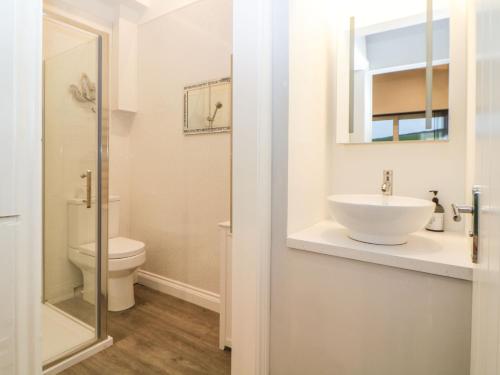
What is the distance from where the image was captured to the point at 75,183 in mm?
1898

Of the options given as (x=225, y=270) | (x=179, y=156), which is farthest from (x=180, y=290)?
(x=179, y=156)

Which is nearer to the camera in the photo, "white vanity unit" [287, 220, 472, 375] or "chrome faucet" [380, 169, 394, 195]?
"white vanity unit" [287, 220, 472, 375]

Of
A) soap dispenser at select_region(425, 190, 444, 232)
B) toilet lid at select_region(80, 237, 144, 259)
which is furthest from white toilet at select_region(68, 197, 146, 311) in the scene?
soap dispenser at select_region(425, 190, 444, 232)

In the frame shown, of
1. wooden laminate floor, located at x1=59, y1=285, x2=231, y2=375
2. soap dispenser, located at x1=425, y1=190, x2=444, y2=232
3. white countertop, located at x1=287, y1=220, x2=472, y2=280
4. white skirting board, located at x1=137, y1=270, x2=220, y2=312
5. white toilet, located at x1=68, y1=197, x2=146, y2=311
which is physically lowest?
wooden laminate floor, located at x1=59, y1=285, x2=231, y2=375

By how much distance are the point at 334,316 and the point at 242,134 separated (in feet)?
2.69

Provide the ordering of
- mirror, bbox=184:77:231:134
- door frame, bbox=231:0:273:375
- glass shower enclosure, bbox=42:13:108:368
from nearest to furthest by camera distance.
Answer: door frame, bbox=231:0:273:375 < glass shower enclosure, bbox=42:13:108:368 < mirror, bbox=184:77:231:134

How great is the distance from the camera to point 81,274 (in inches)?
77.0

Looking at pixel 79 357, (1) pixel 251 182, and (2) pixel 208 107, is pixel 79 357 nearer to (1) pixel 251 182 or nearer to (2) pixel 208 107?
(1) pixel 251 182

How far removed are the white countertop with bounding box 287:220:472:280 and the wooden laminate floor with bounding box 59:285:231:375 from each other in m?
0.93

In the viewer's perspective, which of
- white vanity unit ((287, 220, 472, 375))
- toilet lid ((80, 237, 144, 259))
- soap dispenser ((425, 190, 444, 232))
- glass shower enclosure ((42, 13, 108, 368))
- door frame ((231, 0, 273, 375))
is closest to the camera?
white vanity unit ((287, 220, 472, 375))

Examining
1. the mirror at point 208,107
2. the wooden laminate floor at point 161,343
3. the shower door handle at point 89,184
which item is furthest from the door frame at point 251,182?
the shower door handle at point 89,184

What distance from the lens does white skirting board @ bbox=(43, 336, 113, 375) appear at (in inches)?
60.7

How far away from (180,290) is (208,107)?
5.01 feet

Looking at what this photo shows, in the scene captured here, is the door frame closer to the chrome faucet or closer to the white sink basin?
the white sink basin
